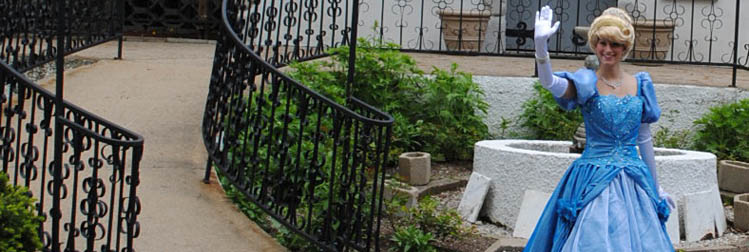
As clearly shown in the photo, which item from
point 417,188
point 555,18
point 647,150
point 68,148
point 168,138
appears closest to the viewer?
point 647,150

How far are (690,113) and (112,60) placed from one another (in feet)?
15.8

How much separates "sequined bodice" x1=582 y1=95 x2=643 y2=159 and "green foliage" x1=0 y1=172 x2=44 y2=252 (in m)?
2.48

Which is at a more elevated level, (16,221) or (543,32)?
(543,32)

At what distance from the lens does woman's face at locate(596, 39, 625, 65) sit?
494 cm

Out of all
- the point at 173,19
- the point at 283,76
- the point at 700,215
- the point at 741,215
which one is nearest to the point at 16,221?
the point at 283,76

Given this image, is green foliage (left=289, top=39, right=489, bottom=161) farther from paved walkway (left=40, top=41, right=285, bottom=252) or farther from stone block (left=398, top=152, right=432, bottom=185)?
paved walkway (left=40, top=41, right=285, bottom=252)

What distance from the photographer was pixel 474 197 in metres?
7.87

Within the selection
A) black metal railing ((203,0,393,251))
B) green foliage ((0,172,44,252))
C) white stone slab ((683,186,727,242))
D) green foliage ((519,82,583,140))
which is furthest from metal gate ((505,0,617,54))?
green foliage ((0,172,44,252))

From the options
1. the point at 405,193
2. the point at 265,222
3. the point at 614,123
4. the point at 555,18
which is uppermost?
the point at 555,18

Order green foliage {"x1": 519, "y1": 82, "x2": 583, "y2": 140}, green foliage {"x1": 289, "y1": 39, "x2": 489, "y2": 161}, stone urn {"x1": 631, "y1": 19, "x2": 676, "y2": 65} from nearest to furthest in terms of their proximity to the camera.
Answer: green foliage {"x1": 289, "y1": 39, "x2": 489, "y2": 161} < green foliage {"x1": 519, "y1": 82, "x2": 583, "y2": 140} < stone urn {"x1": 631, "y1": 19, "x2": 676, "y2": 65}

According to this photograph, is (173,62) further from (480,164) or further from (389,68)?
(480,164)

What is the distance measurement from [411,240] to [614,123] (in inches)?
76.1

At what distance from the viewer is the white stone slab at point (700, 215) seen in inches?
298

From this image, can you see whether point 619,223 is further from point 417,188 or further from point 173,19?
point 173,19
